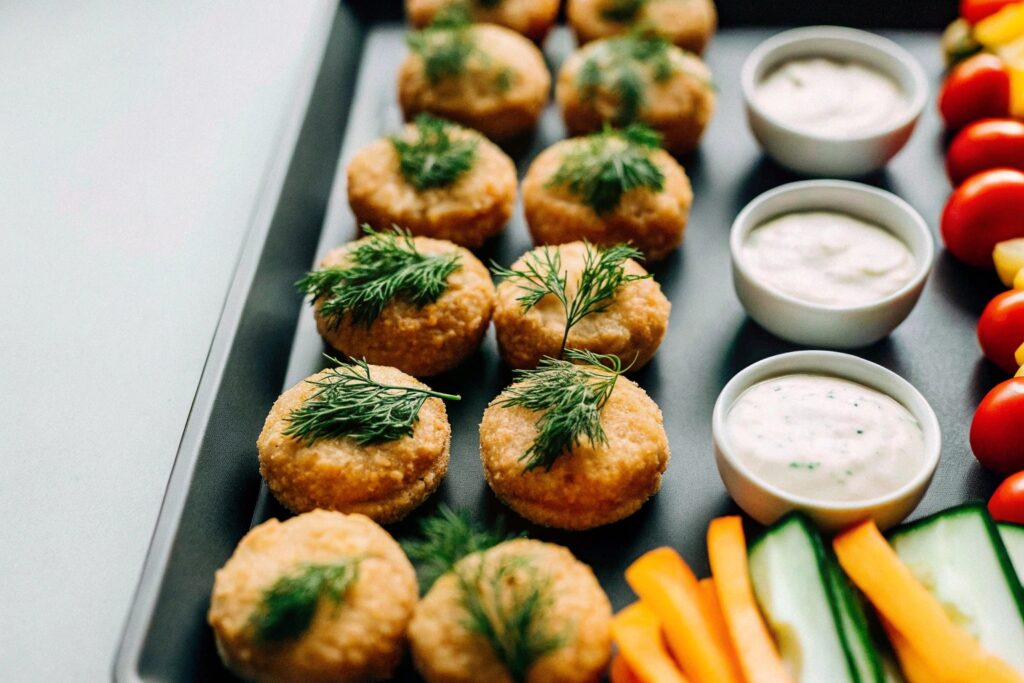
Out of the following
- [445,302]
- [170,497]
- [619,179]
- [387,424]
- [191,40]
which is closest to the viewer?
[170,497]

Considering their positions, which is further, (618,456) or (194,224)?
(194,224)

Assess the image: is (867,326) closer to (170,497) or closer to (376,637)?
(376,637)

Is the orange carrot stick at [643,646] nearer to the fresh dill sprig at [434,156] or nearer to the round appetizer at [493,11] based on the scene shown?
the fresh dill sprig at [434,156]

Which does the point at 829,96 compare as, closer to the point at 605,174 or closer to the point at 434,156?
the point at 605,174

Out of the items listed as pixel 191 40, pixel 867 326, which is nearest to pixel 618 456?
pixel 867 326

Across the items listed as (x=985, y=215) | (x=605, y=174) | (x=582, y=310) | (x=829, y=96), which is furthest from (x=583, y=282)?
(x=829, y=96)

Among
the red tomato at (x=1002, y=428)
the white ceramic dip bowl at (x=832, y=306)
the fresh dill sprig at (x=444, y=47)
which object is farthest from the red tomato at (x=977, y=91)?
the fresh dill sprig at (x=444, y=47)
